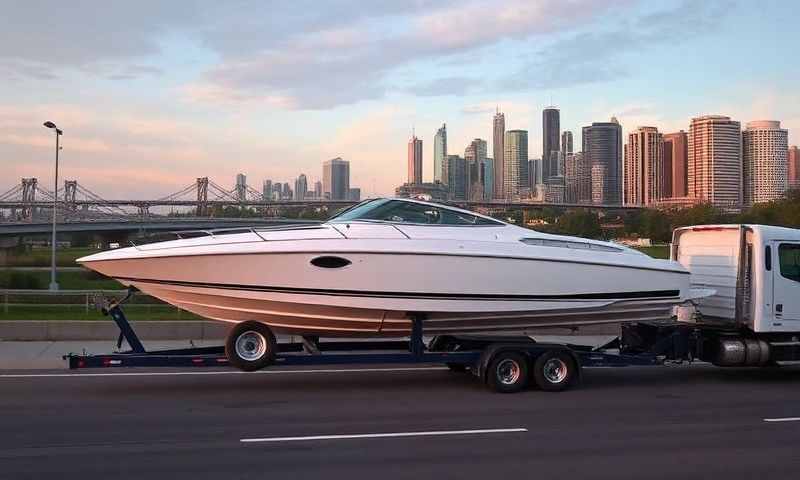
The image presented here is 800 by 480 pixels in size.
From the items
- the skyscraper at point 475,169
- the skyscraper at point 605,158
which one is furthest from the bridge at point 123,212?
the skyscraper at point 605,158

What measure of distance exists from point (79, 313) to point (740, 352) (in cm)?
1633

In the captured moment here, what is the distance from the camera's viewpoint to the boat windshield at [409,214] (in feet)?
40.2

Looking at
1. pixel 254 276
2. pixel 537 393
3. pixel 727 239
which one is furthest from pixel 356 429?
pixel 727 239

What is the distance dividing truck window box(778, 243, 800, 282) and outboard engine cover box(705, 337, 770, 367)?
3.64 feet

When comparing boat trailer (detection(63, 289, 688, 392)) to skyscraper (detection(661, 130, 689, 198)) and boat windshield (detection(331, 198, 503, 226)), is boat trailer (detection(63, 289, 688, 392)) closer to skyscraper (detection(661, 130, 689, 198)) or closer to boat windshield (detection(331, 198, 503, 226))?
boat windshield (detection(331, 198, 503, 226))

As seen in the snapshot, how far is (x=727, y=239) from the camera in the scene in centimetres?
1298

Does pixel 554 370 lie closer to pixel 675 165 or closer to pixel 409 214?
pixel 409 214

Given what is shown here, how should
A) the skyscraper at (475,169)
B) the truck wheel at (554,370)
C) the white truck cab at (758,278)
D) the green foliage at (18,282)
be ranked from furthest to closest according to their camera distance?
the skyscraper at (475,169) < the green foliage at (18,282) < the white truck cab at (758,278) < the truck wheel at (554,370)

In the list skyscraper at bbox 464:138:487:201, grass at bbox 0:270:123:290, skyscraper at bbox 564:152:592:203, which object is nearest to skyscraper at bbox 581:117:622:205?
skyscraper at bbox 564:152:592:203

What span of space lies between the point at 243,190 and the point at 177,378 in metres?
95.1

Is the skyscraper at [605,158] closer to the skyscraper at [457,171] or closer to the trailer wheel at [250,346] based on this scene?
the skyscraper at [457,171]

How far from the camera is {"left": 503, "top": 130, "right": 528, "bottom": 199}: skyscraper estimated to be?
123 metres

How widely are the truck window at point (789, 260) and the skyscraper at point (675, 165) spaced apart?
143973mm

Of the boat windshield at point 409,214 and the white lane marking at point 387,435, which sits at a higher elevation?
the boat windshield at point 409,214
